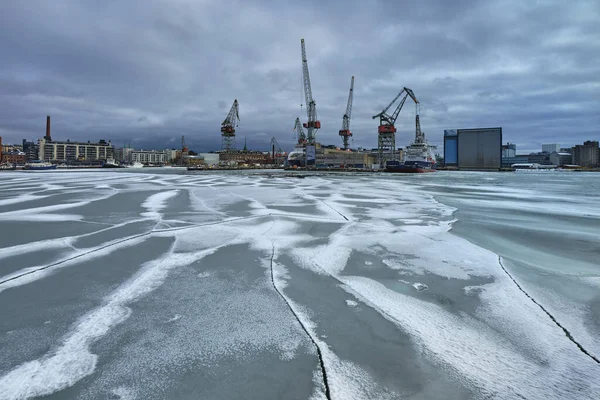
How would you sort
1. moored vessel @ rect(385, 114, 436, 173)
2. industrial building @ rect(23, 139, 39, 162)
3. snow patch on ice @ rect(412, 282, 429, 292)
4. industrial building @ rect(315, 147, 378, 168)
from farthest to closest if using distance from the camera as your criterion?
1. industrial building @ rect(23, 139, 39, 162)
2. industrial building @ rect(315, 147, 378, 168)
3. moored vessel @ rect(385, 114, 436, 173)
4. snow patch on ice @ rect(412, 282, 429, 292)

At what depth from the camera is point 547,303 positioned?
9.30 ft

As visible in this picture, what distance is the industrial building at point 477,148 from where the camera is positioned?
9662 cm

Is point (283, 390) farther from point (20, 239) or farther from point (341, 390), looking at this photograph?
point (20, 239)

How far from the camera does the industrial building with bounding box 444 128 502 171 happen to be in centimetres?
9662

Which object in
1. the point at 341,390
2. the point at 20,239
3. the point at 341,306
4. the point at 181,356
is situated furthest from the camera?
the point at 20,239

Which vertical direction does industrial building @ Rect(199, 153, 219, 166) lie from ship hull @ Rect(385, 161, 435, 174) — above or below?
above

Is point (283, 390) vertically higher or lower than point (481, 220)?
lower

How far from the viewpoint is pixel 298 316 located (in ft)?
8.56

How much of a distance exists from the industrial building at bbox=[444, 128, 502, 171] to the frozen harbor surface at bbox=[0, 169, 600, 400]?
10564 centimetres

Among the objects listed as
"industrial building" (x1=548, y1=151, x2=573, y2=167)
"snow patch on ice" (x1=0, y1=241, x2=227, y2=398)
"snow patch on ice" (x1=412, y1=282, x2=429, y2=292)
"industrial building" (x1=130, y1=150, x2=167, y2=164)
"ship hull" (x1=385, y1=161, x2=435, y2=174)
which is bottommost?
"snow patch on ice" (x1=0, y1=241, x2=227, y2=398)

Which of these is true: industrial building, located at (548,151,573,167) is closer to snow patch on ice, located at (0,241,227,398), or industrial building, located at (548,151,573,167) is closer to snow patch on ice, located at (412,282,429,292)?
snow patch on ice, located at (412,282,429,292)

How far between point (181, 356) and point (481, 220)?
22.8 ft

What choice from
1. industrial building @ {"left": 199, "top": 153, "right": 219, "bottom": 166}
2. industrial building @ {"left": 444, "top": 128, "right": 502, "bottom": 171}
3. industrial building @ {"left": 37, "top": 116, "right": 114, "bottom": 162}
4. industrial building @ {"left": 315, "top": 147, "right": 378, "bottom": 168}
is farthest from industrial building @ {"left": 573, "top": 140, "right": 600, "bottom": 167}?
industrial building @ {"left": 37, "top": 116, "right": 114, "bottom": 162}

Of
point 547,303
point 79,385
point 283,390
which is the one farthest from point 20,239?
point 547,303
